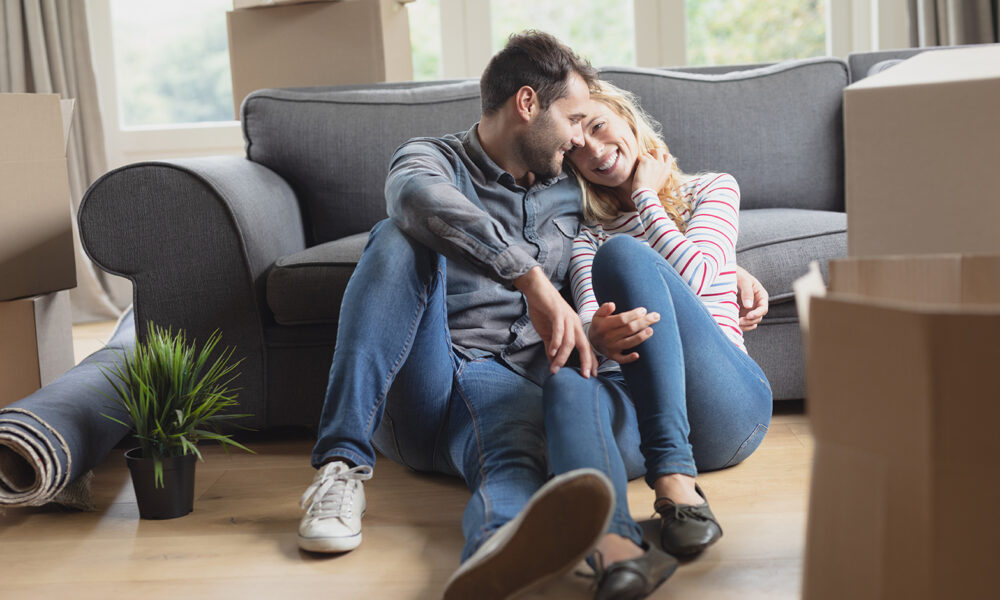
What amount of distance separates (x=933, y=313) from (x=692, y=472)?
747mm

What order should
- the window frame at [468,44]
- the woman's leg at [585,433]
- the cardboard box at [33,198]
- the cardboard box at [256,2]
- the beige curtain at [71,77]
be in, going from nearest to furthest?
the woman's leg at [585,433] → the cardboard box at [33,198] → the cardboard box at [256,2] → the beige curtain at [71,77] → the window frame at [468,44]

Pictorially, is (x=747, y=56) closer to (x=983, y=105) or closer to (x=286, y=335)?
(x=286, y=335)

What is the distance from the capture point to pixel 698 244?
1.46 metres

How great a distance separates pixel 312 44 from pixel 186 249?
916 millimetres

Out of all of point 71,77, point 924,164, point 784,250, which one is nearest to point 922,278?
point 924,164

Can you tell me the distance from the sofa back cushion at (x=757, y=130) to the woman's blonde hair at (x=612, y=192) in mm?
583

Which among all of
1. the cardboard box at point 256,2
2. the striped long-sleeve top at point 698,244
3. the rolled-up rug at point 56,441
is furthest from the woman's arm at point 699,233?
the cardboard box at point 256,2

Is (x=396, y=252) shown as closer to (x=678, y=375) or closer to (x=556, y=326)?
(x=556, y=326)

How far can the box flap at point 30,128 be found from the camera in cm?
180

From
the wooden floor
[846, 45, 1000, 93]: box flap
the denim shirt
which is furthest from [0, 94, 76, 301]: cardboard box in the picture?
[846, 45, 1000, 93]: box flap

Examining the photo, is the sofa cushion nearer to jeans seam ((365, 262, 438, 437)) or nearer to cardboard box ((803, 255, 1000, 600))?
jeans seam ((365, 262, 438, 437))

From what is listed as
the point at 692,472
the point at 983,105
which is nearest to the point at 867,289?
the point at 983,105

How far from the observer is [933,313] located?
20.4 inches

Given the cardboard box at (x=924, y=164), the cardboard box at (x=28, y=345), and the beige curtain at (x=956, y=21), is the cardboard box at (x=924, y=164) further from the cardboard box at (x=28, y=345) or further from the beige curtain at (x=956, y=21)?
the beige curtain at (x=956, y=21)
